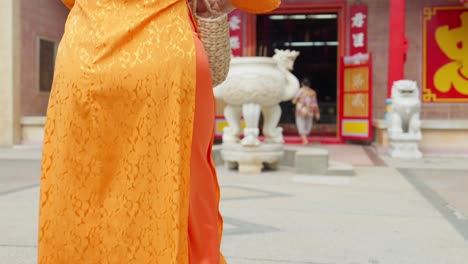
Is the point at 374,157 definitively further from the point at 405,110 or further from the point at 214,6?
the point at 214,6

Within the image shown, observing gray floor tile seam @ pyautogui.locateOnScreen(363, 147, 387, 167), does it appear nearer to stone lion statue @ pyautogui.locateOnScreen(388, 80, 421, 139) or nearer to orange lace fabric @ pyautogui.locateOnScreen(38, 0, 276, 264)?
stone lion statue @ pyautogui.locateOnScreen(388, 80, 421, 139)

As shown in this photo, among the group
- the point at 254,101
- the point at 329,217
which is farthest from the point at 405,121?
the point at 329,217

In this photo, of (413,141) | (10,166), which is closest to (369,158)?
(413,141)

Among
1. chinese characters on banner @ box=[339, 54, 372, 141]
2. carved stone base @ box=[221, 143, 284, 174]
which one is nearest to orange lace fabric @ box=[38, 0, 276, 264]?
carved stone base @ box=[221, 143, 284, 174]

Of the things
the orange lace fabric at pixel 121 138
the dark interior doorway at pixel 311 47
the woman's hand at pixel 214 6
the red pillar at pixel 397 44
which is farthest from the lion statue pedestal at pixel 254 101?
the dark interior doorway at pixel 311 47

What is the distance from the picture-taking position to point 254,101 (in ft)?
18.1

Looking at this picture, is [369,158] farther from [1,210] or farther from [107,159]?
[107,159]

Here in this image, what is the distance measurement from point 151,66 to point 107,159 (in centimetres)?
24

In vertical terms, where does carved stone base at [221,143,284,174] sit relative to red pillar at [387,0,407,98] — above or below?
below

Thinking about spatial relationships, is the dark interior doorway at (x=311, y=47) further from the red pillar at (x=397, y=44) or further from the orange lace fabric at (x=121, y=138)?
the orange lace fabric at (x=121, y=138)

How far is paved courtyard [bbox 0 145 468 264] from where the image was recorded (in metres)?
2.37

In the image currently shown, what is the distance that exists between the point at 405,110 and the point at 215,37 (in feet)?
21.2

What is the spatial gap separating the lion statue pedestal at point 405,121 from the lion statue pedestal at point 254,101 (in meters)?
2.26

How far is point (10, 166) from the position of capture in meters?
6.11
